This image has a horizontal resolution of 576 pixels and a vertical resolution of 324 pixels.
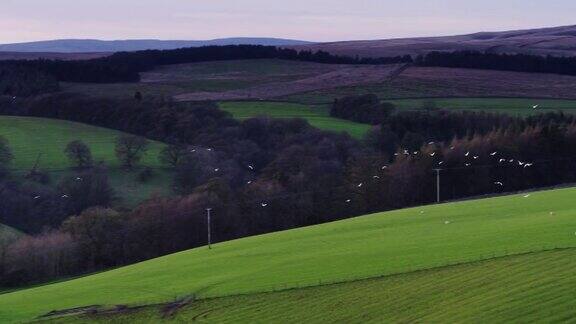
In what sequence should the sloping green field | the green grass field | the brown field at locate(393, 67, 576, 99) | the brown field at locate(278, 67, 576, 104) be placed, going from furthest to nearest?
the brown field at locate(278, 67, 576, 104) → the brown field at locate(393, 67, 576, 99) → the green grass field → the sloping green field

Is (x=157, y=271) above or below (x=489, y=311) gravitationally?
below

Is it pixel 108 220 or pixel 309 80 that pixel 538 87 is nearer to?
pixel 309 80

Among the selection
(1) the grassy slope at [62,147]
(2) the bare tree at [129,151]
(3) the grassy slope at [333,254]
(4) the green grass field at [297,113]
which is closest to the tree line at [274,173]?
(1) the grassy slope at [62,147]

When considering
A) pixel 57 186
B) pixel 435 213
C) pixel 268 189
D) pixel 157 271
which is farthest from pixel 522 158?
pixel 157 271

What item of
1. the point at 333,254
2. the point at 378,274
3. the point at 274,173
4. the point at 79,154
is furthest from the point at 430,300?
the point at 79,154

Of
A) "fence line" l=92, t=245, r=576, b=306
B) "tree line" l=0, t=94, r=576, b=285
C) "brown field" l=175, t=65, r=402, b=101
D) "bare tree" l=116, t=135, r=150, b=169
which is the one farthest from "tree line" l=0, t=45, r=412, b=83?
"fence line" l=92, t=245, r=576, b=306

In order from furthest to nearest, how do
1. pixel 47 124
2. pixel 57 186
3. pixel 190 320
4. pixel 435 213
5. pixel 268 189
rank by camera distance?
1. pixel 47 124
2. pixel 57 186
3. pixel 268 189
4. pixel 435 213
5. pixel 190 320

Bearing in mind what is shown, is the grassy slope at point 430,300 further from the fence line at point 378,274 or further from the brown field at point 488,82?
the brown field at point 488,82

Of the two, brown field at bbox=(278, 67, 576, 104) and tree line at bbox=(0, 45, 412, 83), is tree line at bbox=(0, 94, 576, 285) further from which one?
tree line at bbox=(0, 45, 412, 83)
